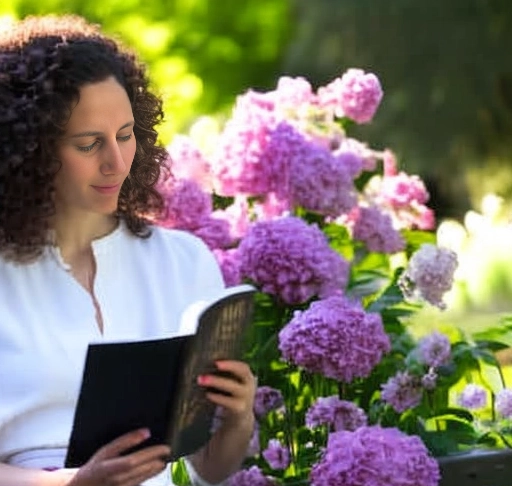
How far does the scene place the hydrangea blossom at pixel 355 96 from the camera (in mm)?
4223

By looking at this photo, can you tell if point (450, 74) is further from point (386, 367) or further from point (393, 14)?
point (386, 367)

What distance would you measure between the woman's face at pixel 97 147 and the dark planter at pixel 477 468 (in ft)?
2.92

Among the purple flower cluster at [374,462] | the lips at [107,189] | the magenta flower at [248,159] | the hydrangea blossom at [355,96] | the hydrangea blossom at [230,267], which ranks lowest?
the purple flower cluster at [374,462]

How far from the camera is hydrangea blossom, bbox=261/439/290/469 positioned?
12.1 ft

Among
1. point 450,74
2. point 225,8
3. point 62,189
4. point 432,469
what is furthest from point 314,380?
point 225,8

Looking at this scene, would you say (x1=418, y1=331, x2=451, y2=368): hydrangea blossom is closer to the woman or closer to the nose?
the woman

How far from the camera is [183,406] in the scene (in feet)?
9.62

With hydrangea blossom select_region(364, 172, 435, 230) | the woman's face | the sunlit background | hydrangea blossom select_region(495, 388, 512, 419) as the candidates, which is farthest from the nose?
the sunlit background

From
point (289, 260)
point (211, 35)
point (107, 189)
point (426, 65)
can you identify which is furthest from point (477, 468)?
point (211, 35)

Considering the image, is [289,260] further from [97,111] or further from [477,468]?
[97,111]

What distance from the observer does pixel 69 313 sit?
3.20 m

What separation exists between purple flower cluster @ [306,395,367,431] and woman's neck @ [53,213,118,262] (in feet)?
1.83

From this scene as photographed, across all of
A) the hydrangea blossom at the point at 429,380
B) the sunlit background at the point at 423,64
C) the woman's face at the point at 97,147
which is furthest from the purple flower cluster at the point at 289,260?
the sunlit background at the point at 423,64

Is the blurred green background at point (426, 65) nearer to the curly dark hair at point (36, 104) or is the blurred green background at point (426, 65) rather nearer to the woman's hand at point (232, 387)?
the curly dark hair at point (36, 104)
